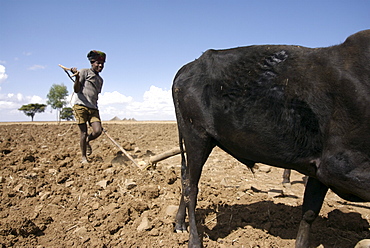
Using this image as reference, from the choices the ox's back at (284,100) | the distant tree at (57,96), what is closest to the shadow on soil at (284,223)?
the ox's back at (284,100)

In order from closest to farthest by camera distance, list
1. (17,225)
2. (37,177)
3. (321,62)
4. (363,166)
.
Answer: (363,166), (321,62), (17,225), (37,177)

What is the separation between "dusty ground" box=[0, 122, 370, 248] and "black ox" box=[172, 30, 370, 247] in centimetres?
50

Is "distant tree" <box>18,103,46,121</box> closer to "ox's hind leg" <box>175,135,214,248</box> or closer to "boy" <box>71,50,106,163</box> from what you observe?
"boy" <box>71,50,106,163</box>

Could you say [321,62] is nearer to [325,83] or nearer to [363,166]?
[325,83]

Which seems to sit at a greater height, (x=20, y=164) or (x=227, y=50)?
(x=227, y=50)

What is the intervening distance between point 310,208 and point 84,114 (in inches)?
182

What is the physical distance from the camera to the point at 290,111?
Answer: 2.50 m

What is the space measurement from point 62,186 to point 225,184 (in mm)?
2638

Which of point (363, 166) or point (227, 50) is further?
point (227, 50)

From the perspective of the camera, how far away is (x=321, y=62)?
2.46 m

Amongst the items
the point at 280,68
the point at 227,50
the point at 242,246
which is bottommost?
the point at 242,246

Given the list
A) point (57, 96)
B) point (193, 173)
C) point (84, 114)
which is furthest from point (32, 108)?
point (193, 173)

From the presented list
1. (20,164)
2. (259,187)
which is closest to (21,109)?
(20,164)

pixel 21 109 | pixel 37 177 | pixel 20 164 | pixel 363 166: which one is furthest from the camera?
pixel 21 109
